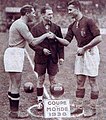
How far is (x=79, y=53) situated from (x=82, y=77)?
1.64 ft

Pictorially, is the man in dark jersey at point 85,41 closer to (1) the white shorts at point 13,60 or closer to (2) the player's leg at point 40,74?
(2) the player's leg at point 40,74

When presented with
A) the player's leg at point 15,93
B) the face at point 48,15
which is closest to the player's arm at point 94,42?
the face at point 48,15

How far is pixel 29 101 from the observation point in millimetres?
7383

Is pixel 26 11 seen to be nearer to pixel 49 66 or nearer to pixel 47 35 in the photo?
pixel 47 35

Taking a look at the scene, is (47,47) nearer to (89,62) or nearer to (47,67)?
(47,67)

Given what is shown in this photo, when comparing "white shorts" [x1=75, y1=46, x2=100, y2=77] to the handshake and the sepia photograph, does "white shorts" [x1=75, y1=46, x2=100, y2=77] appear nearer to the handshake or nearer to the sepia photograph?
the sepia photograph

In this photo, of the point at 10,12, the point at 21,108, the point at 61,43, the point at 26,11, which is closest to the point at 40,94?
the point at 21,108

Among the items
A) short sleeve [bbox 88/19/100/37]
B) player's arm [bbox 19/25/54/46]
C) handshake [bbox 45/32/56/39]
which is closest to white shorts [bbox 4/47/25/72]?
player's arm [bbox 19/25/54/46]

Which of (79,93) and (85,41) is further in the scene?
(79,93)

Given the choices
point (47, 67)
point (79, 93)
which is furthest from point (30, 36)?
point (79, 93)

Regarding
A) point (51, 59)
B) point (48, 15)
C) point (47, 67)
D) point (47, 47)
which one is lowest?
point (47, 67)

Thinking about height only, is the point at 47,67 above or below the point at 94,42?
below

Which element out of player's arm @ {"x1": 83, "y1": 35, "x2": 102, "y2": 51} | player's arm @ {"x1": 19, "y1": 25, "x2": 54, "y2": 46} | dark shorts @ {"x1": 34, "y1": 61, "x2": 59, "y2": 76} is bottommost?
dark shorts @ {"x1": 34, "y1": 61, "x2": 59, "y2": 76}

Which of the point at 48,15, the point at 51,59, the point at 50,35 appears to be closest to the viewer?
the point at 50,35
